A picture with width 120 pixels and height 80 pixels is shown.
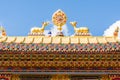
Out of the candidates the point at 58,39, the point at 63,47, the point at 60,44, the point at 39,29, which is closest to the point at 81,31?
the point at 58,39

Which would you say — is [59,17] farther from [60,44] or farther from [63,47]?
[63,47]

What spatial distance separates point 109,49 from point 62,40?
8.15ft

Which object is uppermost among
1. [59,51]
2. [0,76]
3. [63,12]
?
[63,12]

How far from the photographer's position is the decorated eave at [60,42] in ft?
51.7

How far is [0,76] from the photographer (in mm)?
16172

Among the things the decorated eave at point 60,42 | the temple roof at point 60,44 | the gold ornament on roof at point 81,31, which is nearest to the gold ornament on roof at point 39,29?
the decorated eave at point 60,42

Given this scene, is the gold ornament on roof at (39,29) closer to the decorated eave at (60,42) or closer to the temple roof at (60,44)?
the decorated eave at (60,42)

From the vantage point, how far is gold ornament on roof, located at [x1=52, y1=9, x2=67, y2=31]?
1925 cm

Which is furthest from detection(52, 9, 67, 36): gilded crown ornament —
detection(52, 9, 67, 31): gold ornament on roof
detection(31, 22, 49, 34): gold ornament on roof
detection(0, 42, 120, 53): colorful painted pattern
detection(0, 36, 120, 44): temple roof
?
detection(0, 42, 120, 53): colorful painted pattern

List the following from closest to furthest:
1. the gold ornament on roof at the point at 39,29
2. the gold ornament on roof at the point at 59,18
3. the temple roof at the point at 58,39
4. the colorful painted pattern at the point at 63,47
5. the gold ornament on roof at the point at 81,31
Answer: the colorful painted pattern at the point at 63,47, the temple roof at the point at 58,39, the gold ornament on roof at the point at 81,31, the gold ornament on roof at the point at 39,29, the gold ornament on roof at the point at 59,18

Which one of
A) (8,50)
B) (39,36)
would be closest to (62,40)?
(39,36)

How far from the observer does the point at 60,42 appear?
16766 mm

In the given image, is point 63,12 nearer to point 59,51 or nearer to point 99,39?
point 99,39

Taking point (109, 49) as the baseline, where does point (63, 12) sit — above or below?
above
